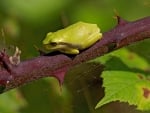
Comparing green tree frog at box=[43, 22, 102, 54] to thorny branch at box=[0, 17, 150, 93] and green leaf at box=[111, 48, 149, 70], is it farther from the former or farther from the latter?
green leaf at box=[111, 48, 149, 70]

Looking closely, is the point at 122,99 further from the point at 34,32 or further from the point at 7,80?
the point at 34,32

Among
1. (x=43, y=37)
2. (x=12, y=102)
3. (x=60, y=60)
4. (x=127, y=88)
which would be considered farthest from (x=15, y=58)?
(x=43, y=37)

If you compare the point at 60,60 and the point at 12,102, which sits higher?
the point at 60,60

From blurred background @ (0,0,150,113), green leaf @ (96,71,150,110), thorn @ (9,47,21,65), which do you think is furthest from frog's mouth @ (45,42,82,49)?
blurred background @ (0,0,150,113)

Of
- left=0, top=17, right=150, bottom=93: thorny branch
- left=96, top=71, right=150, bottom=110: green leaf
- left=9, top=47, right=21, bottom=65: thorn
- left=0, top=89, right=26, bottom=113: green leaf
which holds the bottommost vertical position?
left=0, top=89, right=26, bottom=113: green leaf

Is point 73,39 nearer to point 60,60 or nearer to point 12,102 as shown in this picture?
point 60,60

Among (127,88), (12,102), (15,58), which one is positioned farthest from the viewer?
(12,102)

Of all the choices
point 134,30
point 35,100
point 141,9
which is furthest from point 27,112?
point 141,9
